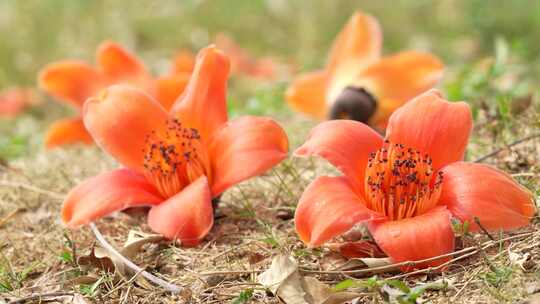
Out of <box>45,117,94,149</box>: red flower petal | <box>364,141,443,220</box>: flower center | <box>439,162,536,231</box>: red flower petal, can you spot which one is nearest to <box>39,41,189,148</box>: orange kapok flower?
<box>45,117,94,149</box>: red flower petal

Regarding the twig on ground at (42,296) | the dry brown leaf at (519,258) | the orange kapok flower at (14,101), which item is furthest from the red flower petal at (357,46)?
the orange kapok flower at (14,101)

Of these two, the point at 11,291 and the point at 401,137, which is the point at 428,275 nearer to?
the point at 401,137

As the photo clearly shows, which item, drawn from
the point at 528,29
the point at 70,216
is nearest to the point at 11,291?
the point at 70,216

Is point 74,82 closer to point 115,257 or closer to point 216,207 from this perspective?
point 216,207

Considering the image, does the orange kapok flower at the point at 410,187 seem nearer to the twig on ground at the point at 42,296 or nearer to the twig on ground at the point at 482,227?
the twig on ground at the point at 482,227

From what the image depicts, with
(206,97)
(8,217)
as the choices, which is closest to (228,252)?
(206,97)

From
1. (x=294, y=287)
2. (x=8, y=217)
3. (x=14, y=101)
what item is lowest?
(x=14, y=101)

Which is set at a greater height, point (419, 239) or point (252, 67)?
point (419, 239)
